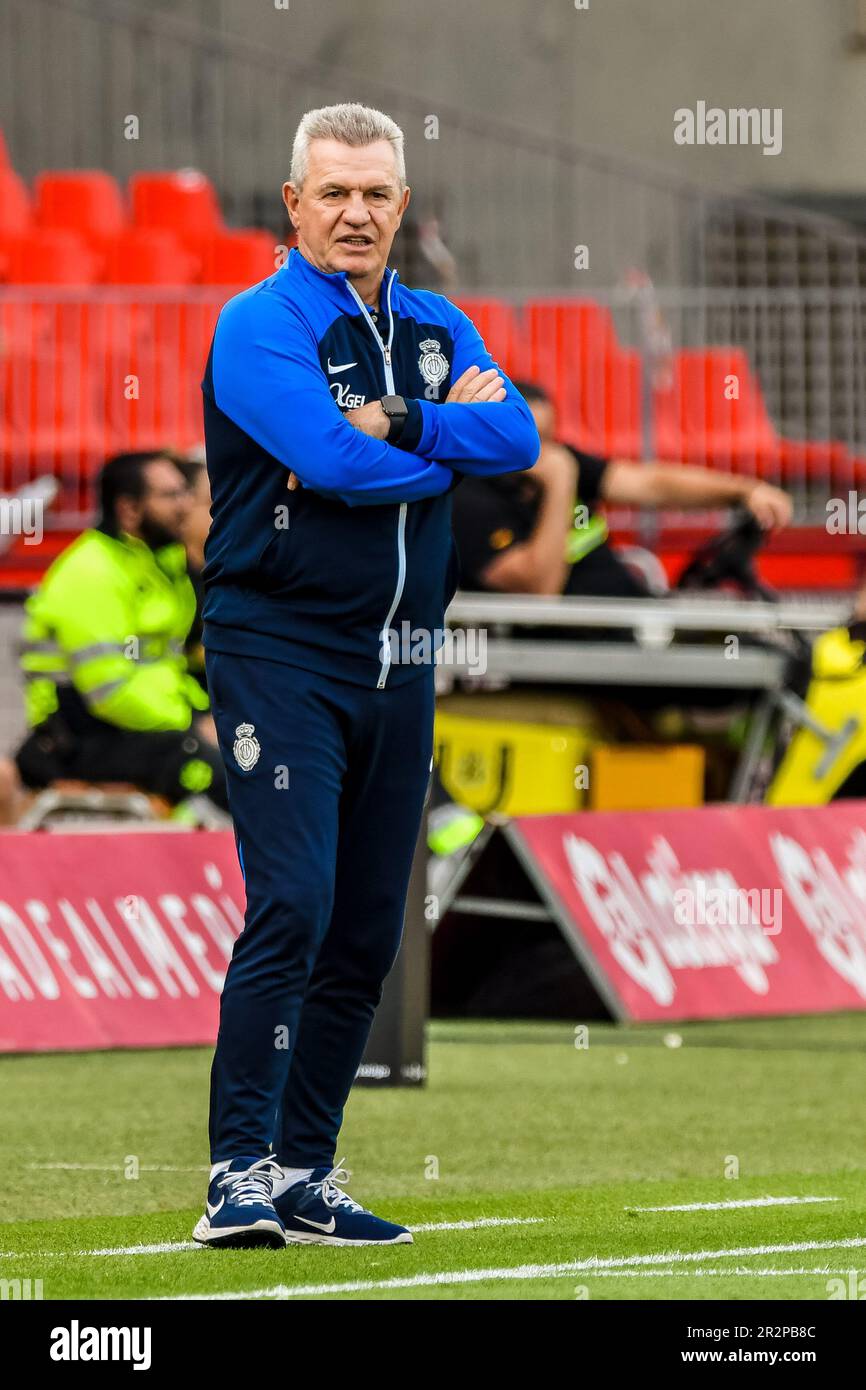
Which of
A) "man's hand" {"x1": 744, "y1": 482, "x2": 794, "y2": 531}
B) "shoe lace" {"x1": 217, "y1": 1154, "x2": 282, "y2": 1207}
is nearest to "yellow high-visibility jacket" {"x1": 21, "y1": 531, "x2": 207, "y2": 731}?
"man's hand" {"x1": 744, "y1": 482, "x2": 794, "y2": 531}

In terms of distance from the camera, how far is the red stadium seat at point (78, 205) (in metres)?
18.9

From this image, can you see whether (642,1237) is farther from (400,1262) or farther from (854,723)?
(854,723)

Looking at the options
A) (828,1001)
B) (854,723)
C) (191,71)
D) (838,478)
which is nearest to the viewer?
(828,1001)

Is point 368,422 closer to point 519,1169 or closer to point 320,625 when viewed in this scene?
point 320,625

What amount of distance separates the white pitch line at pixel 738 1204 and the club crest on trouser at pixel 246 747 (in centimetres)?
136

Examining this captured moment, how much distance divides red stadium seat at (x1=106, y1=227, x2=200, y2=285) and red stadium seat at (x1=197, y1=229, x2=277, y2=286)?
0.60 feet

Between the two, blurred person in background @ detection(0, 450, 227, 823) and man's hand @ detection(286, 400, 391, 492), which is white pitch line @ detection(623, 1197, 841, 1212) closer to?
man's hand @ detection(286, 400, 391, 492)

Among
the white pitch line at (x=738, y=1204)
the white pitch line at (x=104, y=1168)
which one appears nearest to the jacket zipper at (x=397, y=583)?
the white pitch line at (x=738, y=1204)

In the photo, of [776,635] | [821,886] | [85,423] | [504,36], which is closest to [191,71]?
[504,36]

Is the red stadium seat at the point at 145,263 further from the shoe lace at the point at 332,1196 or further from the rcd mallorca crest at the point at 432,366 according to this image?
the shoe lace at the point at 332,1196

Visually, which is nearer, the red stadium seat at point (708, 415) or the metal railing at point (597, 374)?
the metal railing at point (597, 374)

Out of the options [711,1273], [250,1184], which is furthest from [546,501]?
[711,1273]

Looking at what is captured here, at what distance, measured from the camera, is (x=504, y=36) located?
72.6 feet

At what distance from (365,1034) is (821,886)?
16.8 feet
